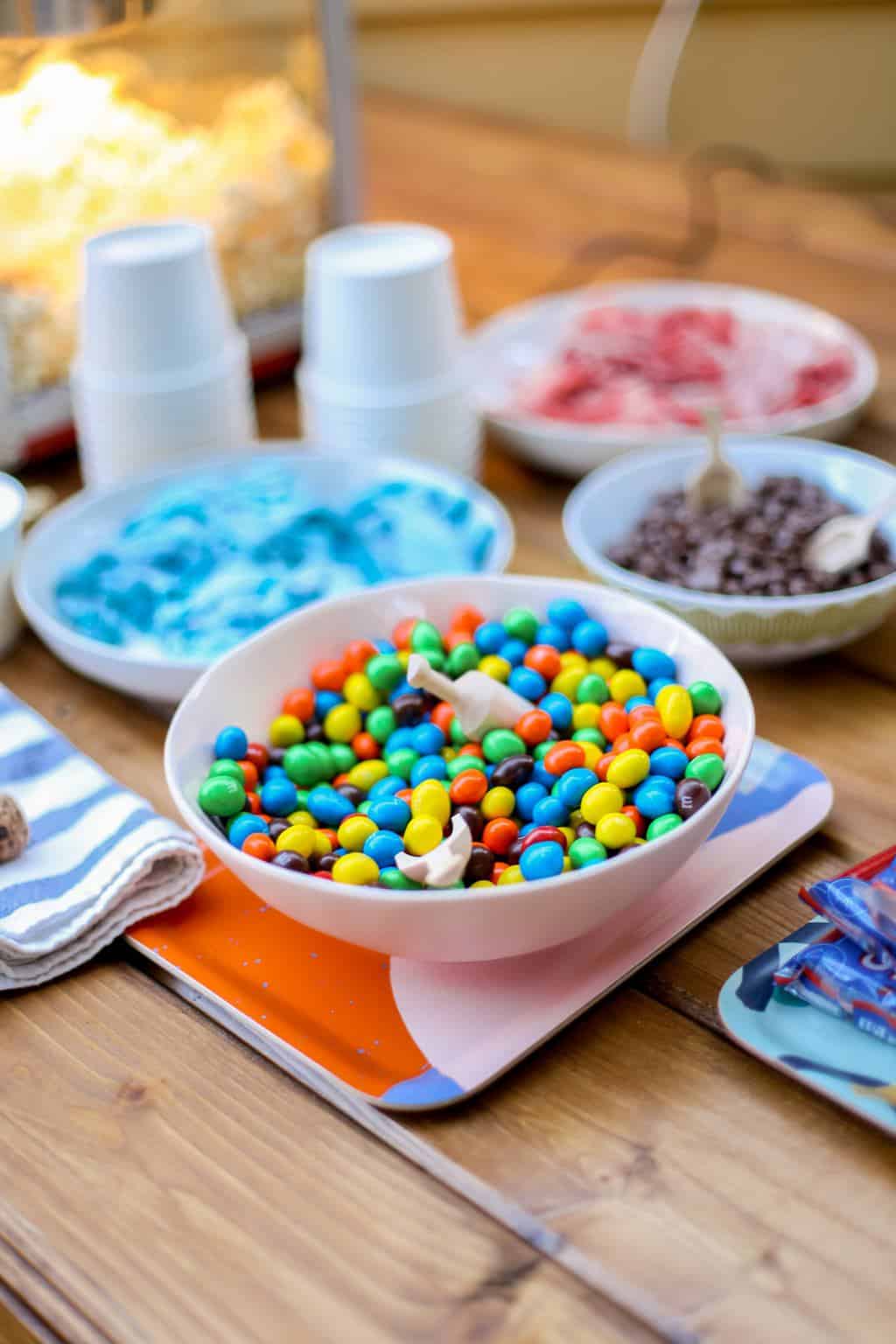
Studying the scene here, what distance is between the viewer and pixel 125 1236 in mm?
623

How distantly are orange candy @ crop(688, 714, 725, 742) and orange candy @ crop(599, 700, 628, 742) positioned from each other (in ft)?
0.15

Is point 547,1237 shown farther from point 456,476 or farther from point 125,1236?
point 456,476

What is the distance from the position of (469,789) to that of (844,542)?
16.6 inches

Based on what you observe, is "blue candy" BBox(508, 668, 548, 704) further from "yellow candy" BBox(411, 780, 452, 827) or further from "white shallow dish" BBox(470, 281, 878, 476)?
"white shallow dish" BBox(470, 281, 878, 476)

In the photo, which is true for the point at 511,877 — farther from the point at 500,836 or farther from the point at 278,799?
the point at 278,799

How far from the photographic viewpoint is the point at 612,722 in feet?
2.72

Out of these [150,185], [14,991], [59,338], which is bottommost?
[14,991]

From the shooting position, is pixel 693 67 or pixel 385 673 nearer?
pixel 385 673

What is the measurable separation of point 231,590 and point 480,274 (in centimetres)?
88

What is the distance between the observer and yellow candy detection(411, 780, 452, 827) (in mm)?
757

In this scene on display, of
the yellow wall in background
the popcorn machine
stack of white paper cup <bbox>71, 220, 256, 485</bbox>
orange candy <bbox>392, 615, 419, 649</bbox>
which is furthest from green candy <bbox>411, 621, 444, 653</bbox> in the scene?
the yellow wall in background

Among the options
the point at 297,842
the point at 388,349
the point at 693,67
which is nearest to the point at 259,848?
the point at 297,842

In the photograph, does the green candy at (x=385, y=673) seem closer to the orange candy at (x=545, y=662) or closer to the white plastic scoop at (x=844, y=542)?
the orange candy at (x=545, y=662)

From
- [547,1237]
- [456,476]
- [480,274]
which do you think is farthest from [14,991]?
[480,274]
